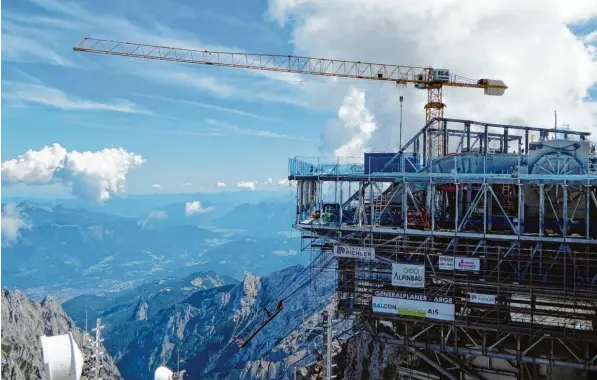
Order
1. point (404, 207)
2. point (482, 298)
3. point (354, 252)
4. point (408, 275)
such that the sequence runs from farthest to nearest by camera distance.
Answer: point (354, 252), point (404, 207), point (408, 275), point (482, 298)

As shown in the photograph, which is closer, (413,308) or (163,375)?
(163,375)

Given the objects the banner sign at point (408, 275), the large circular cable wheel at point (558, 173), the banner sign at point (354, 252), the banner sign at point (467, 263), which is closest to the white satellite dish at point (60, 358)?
the banner sign at point (354, 252)

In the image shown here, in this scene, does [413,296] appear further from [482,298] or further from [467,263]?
[482,298]

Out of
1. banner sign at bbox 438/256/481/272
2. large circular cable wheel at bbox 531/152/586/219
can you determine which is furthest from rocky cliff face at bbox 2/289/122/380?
large circular cable wheel at bbox 531/152/586/219

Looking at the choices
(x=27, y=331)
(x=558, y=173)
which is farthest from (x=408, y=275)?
(x=27, y=331)

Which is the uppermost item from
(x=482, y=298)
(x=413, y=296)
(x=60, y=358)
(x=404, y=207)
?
(x=404, y=207)

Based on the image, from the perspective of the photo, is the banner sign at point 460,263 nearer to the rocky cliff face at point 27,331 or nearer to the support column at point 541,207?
the support column at point 541,207

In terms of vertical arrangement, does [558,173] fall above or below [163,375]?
above
